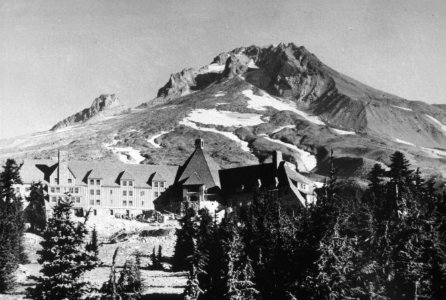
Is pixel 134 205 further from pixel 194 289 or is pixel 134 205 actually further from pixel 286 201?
pixel 194 289

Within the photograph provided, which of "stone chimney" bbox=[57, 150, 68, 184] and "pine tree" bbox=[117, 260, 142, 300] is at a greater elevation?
"stone chimney" bbox=[57, 150, 68, 184]

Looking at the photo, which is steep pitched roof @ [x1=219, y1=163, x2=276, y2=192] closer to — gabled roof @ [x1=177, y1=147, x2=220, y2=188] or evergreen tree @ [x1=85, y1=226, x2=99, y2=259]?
gabled roof @ [x1=177, y1=147, x2=220, y2=188]

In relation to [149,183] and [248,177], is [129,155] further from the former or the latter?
[248,177]

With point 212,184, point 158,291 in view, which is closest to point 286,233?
point 158,291

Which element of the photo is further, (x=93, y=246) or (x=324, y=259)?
(x=93, y=246)

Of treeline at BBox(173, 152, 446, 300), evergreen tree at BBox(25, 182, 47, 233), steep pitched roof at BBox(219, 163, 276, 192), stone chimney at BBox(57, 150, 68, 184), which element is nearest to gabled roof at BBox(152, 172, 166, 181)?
steep pitched roof at BBox(219, 163, 276, 192)

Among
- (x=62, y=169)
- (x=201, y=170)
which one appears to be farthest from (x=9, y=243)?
(x=201, y=170)

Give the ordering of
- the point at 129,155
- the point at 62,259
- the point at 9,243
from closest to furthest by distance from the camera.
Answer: the point at 62,259 < the point at 9,243 < the point at 129,155
